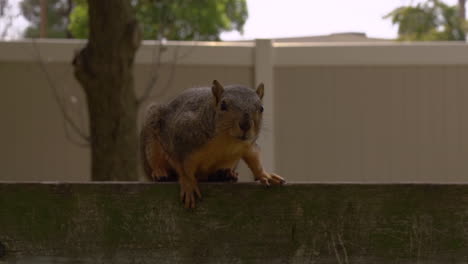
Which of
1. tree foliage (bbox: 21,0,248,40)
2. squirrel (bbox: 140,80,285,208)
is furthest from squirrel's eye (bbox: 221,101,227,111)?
tree foliage (bbox: 21,0,248,40)

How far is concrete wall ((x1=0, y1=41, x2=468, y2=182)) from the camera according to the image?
7.55 meters

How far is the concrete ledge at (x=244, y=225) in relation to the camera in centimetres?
216

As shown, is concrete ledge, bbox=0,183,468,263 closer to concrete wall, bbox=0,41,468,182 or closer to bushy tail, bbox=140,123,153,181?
bushy tail, bbox=140,123,153,181

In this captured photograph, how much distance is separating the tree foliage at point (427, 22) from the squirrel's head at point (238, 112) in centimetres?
957

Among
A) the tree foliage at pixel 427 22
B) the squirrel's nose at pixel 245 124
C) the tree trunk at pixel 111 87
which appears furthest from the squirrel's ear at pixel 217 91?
the tree foliage at pixel 427 22

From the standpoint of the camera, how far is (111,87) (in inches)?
252

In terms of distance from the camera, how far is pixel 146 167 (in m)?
3.23

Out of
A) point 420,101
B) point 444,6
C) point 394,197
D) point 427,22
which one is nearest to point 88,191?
point 394,197

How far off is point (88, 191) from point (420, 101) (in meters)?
5.87

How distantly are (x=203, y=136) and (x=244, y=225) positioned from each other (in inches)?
19.2

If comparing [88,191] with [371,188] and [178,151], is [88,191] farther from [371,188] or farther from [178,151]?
[371,188]

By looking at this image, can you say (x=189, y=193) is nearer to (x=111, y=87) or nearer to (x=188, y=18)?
(x=111, y=87)

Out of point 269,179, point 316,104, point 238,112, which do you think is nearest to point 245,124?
point 238,112

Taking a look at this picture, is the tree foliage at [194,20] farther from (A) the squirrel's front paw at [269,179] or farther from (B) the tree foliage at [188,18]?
(A) the squirrel's front paw at [269,179]
